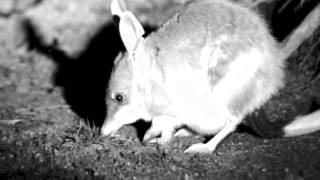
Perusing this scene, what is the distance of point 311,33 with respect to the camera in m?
5.50

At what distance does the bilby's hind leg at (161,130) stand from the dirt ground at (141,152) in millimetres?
106

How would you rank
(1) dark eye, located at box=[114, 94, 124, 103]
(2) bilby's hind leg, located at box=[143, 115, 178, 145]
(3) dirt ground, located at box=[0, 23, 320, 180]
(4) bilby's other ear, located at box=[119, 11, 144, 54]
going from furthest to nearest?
(2) bilby's hind leg, located at box=[143, 115, 178, 145] → (1) dark eye, located at box=[114, 94, 124, 103] → (4) bilby's other ear, located at box=[119, 11, 144, 54] → (3) dirt ground, located at box=[0, 23, 320, 180]

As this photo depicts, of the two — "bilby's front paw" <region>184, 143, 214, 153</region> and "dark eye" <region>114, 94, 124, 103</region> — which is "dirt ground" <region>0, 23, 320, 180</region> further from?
"dark eye" <region>114, 94, 124, 103</region>

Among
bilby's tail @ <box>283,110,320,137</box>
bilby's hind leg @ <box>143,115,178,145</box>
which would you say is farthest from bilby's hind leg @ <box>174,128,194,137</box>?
bilby's tail @ <box>283,110,320,137</box>

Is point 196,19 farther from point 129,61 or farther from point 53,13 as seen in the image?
point 53,13

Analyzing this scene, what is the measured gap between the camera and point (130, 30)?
13.3 ft

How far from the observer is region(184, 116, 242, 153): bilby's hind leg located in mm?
4180

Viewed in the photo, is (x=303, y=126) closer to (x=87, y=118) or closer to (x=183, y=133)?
(x=183, y=133)

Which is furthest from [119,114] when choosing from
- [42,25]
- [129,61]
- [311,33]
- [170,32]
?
[42,25]

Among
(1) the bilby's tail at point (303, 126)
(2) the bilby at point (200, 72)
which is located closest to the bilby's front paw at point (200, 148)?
(2) the bilby at point (200, 72)

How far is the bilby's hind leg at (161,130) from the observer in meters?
4.45

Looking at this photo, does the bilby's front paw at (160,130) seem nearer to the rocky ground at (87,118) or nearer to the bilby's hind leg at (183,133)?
the rocky ground at (87,118)

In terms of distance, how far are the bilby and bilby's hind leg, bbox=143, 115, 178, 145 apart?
0.06m

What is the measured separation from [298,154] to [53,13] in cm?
520
